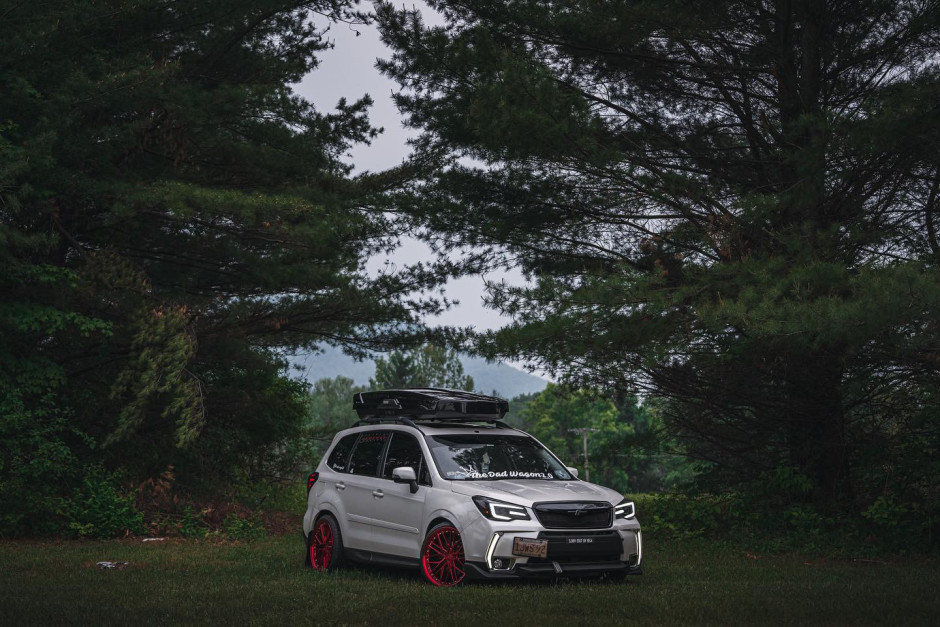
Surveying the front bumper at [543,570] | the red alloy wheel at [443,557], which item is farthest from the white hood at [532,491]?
the front bumper at [543,570]

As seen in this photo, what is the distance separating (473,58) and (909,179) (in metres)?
7.90

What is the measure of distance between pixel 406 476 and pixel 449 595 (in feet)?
5.44

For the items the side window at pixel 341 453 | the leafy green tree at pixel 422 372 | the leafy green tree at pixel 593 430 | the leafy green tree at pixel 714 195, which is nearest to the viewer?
the side window at pixel 341 453

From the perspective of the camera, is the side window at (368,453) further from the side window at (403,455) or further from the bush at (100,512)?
the bush at (100,512)

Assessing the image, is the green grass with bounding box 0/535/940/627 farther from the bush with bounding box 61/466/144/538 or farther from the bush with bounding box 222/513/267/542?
the bush with bounding box 222/513/267/542

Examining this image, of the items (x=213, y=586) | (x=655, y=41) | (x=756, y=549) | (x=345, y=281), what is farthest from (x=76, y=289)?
(x=756, y=549)

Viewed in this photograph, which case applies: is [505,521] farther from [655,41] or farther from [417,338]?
[417,338]

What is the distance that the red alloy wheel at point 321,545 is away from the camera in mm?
12414

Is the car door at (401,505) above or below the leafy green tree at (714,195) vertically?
below

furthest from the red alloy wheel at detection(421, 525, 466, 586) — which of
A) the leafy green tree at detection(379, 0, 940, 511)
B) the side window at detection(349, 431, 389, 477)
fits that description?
the leafy green tree at detection(379, 0, 940, 511)

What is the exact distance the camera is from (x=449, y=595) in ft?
31.8

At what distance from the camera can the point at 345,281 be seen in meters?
24.0

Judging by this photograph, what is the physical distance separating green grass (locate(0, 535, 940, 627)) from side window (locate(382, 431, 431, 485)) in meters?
1.24

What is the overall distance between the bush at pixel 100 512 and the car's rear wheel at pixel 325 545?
7.49 m
